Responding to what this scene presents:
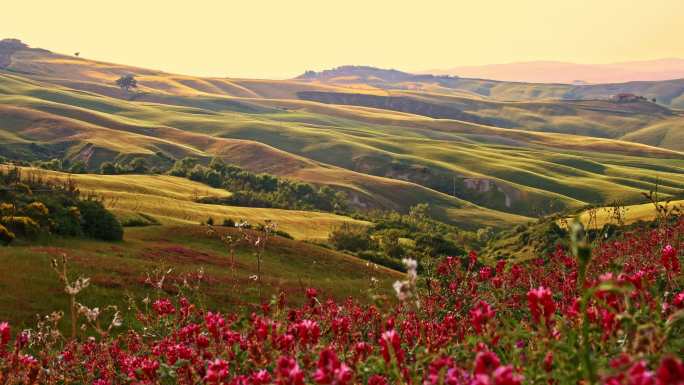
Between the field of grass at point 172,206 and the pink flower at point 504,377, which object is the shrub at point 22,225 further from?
the pink flower at point 504,377

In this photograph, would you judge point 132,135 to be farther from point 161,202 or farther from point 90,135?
point 161,202

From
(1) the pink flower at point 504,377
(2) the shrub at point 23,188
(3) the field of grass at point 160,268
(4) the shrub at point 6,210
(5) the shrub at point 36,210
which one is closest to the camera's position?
(1) the pink flower at point 504,377

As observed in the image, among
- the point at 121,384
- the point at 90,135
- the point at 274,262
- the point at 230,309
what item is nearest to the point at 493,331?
the point at 121,384

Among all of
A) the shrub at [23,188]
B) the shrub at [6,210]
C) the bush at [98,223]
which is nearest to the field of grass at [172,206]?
the shrub at [23,188]

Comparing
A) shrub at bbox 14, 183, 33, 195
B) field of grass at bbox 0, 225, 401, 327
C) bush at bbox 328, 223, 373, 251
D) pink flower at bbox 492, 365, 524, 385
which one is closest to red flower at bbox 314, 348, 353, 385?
pink flower at bbox 492, 365, 524, 385

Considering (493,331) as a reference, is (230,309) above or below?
below

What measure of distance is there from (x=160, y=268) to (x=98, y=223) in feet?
121

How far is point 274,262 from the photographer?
168 ft

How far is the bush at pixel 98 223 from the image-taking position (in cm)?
4781

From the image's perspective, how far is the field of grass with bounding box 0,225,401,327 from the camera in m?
28.1

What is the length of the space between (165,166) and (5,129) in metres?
58.5

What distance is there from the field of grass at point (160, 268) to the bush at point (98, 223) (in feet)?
4.18

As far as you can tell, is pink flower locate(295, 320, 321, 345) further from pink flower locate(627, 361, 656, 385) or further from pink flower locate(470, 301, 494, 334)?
pink flower locate(627, 361, 656, 385)

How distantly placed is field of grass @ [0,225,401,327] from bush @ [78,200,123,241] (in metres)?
1.27
